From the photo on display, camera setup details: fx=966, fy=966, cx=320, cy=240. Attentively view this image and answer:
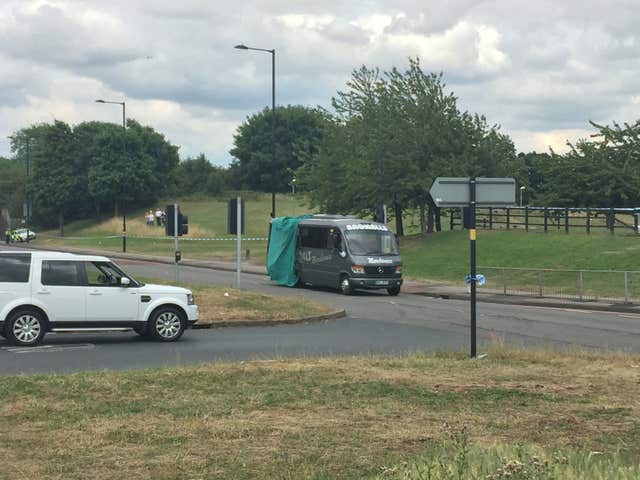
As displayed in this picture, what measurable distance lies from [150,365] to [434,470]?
29.7ft

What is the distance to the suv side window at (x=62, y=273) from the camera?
1778 cm

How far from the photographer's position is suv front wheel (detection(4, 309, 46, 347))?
17203mm

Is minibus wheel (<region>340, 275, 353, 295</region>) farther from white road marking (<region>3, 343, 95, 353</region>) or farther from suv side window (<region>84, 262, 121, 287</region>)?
white road marking (<region>3, 343, 95, 353</region>)

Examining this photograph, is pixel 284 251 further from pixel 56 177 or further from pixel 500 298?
pixel 56 177

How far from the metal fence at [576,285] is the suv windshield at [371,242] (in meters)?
3.60

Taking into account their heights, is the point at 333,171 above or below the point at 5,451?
above

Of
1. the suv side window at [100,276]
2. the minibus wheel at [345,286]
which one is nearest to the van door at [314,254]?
the minibus wheel at [345,286]

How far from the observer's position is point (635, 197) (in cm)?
4488

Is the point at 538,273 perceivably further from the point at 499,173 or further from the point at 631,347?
the point at 631,347

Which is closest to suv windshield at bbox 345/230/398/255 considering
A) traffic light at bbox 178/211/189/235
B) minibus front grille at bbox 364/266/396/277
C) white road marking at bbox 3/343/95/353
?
minibus front grille at bbox 364/266/396/277

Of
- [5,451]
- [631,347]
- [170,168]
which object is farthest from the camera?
[170,168]

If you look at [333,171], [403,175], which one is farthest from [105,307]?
[333,171]

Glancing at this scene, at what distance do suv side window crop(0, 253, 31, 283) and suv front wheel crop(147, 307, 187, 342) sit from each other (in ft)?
8.16

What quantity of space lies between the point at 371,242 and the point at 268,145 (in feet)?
302
